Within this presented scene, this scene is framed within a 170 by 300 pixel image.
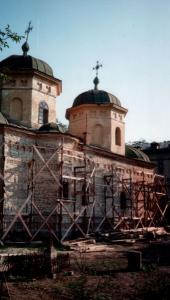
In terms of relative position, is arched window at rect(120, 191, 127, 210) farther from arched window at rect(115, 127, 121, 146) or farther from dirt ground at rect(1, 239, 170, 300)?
dirt ground at rect(1, 239, 170, 300)

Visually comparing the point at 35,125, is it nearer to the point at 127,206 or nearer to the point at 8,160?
the point at 8,160

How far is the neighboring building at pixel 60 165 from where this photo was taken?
49.8 feet

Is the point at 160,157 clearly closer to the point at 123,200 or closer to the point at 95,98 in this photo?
the point at 123,200

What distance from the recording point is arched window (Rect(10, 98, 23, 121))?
18.5m

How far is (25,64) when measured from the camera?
19.0 meters

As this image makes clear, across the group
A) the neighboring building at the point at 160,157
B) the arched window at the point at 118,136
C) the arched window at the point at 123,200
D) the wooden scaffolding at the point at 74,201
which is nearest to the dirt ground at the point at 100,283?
the wooden scaffolding at the point at 74,201

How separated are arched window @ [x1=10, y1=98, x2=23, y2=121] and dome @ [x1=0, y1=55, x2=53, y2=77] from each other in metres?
1.87

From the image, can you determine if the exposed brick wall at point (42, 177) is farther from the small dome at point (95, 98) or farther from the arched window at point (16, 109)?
the small dome at point (95, 98)

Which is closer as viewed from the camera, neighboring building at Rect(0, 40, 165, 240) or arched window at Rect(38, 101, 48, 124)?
neighboring building at Rect(0, 40, 165, 240)

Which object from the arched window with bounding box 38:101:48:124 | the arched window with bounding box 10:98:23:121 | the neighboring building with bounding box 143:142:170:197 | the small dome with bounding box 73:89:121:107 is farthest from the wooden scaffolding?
the neighboring building with bounding box 143:142:170:197

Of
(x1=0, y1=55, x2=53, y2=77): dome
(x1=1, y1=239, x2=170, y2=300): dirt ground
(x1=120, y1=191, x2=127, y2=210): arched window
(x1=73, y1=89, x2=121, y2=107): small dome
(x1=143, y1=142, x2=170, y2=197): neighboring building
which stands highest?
(x1=0, y1=55, x2=53, y2=77): dome

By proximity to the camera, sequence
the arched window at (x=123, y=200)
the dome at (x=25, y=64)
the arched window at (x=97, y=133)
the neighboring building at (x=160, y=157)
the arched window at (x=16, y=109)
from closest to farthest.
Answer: the arched window at (x=16, y=109), the dome at (x=25, y=64), the arched window at (x=123, y=200), the arched window at (x=97, y=133), the neighboring building at (x=160, y=157)

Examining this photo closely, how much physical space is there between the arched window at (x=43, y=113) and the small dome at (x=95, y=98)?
4375 mm

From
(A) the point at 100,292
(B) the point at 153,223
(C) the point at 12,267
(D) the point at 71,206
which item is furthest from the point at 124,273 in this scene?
(B) the point at 153,223
